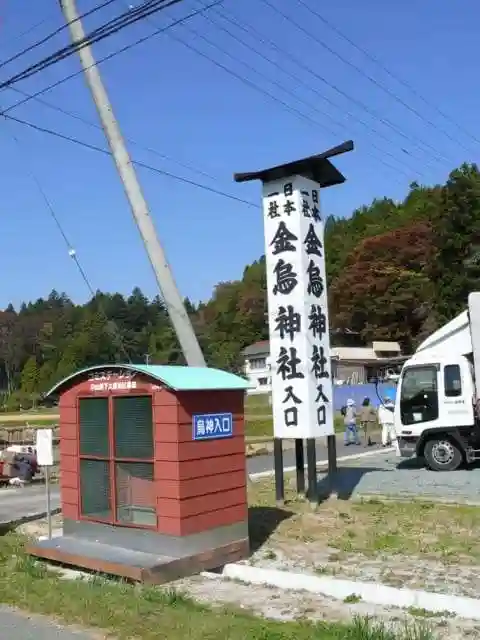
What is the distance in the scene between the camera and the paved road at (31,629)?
6.13 m

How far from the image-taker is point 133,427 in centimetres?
895

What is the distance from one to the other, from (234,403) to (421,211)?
7804 cm

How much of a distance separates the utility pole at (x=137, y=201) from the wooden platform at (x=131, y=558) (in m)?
3.83

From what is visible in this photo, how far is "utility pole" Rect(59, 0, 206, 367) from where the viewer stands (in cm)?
1233

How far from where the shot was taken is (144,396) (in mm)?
8773

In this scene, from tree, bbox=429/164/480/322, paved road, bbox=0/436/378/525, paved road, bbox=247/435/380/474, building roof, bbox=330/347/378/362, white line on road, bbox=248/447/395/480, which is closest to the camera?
paved road, bbox=0/436/378/525

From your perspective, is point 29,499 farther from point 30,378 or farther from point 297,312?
point 30,378

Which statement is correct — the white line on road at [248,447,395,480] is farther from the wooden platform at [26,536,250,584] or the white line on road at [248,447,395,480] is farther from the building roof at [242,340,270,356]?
the building roof at [242,340,270,356]

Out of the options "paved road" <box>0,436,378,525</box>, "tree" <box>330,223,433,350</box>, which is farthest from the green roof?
"tree" <box>330,223,433,350</box>

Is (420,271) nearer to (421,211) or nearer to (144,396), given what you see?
(421,211)

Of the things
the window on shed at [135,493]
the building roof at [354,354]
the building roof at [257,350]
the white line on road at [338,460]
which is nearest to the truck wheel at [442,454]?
the white line on road at [338,460]

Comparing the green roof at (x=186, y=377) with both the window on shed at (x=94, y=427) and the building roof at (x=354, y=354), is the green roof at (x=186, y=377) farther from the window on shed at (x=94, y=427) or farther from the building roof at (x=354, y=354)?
the building roof at (x=354, y=354)

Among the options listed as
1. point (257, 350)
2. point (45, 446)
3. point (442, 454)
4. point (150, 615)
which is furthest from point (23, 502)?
point (257, 350)

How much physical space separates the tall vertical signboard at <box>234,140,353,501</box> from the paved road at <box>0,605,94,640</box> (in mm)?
5645
